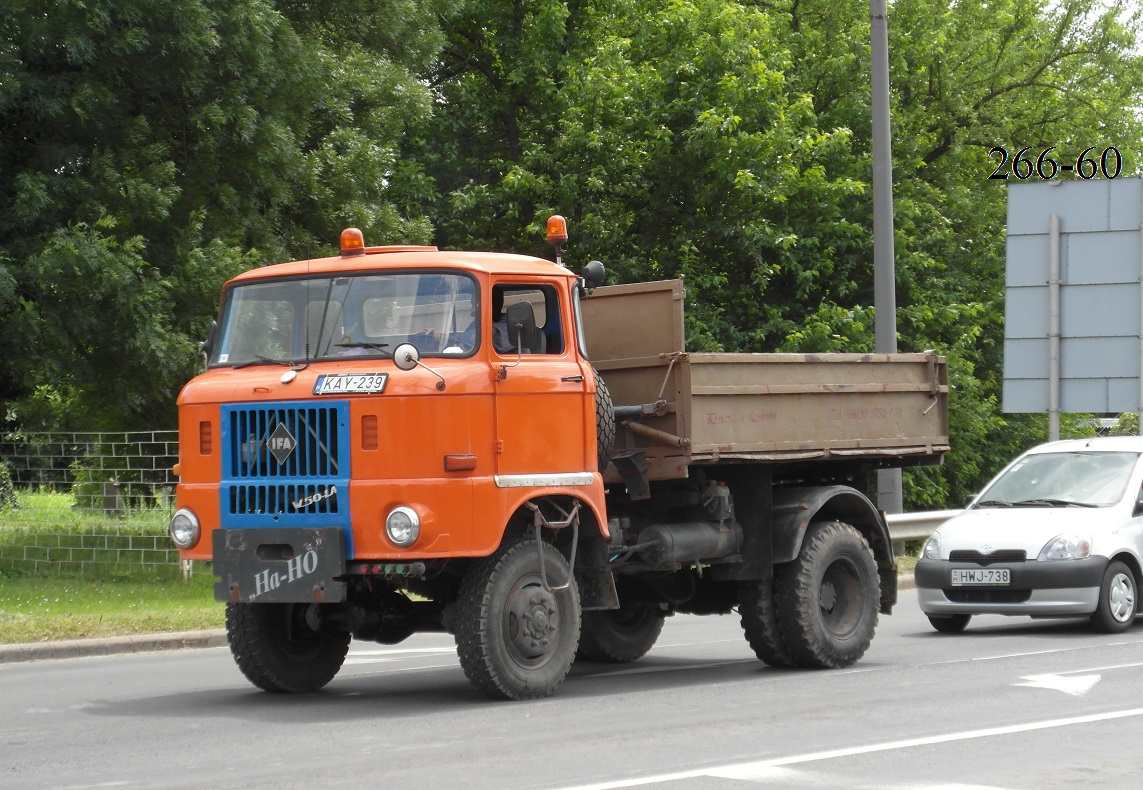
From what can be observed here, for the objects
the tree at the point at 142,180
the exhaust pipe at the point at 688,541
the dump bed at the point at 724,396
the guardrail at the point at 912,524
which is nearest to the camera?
the dump bed at the point at 724,396

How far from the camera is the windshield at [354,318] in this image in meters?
10.0

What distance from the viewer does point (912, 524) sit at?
810 inches

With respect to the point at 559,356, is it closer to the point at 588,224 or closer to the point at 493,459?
the point at 493,459

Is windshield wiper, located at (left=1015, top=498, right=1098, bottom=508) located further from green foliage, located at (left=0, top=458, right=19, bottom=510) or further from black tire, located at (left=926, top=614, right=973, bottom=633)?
green foliage, located at (left=0, top=458, right=19, bottom=510)

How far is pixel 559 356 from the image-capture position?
10516 millimetres

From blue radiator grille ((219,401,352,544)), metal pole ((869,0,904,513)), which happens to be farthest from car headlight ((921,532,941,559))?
blue radiator grille ((219,401,352,544))

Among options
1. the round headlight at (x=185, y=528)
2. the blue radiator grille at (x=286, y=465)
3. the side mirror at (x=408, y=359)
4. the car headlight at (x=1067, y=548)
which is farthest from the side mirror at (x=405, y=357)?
the car headlight at (x=1067, y=548)

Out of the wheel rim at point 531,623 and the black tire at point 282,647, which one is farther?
the black tire at point 282,647

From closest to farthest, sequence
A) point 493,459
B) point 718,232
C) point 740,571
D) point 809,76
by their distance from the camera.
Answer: point 493,459, point 740,571, point 718,232, point 809,76

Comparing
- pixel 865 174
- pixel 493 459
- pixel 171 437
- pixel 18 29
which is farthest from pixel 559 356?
pixel 865 174

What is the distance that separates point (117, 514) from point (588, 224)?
9.76m

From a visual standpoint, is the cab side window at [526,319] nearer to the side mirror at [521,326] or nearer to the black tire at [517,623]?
the side mirror at [521,326]

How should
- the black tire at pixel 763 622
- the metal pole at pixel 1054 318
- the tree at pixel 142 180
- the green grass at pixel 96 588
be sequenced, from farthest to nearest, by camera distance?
1. the metal pole at pixel 1054 318
2. the tree at pixel 142 180
3. the green grass at pixel 96 588
4. the black tire at pixel 763 622

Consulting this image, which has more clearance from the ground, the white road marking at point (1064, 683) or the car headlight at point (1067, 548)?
the car headlight at point (1067, 548)
